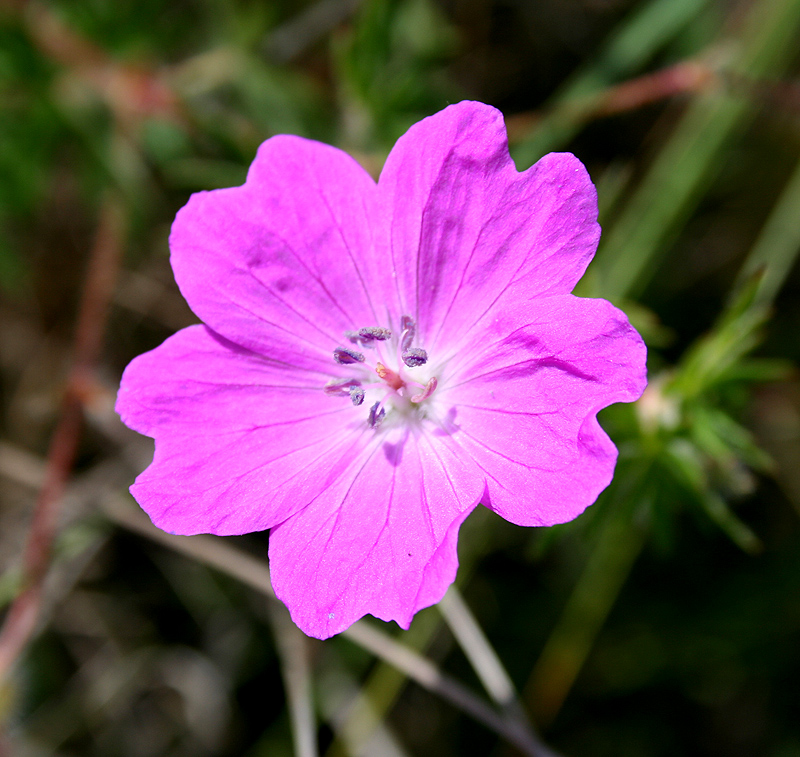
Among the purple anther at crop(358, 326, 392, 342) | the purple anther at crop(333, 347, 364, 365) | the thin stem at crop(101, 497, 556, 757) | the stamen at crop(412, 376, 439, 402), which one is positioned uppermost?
the purple anther at crop(358, 326, 392, 342)

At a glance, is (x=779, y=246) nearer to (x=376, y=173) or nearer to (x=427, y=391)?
(x=376, y=173)

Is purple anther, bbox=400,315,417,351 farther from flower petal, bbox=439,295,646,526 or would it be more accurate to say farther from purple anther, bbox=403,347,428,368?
flower petal, bbox=439,295,646,526

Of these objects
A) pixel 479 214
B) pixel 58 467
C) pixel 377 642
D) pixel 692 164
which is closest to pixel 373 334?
pixel 479 214

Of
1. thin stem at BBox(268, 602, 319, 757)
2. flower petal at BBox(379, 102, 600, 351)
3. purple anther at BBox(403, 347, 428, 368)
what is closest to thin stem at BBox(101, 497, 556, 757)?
thin stem at BBox(268, 602, 319, 757)

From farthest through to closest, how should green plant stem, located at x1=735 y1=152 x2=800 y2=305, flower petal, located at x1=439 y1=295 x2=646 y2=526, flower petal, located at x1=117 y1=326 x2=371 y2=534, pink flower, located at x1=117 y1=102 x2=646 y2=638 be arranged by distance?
green plant stem, located at x1=735 y1=152 x2=800 y2=305 → flower petal, located at x1=117 y1=326 x2=371 y2=534 → pink flower, located at x1=117 y1=102 x2=646 y2=638 → flower petal, located at x1=439 y1=295 x2=646 y2=526

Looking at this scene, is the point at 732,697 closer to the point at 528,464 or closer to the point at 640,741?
the point at 640,741

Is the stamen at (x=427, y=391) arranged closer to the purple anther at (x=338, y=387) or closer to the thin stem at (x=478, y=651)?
the purple anther at (x=338, y=387)

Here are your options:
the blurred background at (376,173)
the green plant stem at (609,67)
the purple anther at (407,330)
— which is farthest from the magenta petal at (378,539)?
the green plant stem at (609,67)

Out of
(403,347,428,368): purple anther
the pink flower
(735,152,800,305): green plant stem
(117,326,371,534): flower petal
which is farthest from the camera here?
(735,152,800,305): green plant stem
